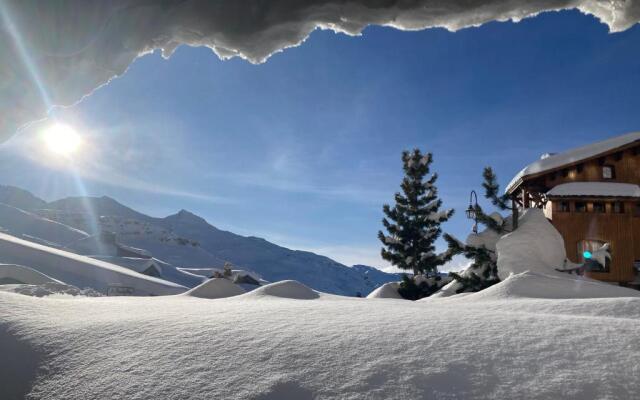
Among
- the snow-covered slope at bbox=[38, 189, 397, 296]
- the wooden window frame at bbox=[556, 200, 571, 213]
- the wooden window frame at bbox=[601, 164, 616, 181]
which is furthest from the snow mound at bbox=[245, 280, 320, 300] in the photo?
the snow-covered slope at bbox=[38, 189, 397, 296]

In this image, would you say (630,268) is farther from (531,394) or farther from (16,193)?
(16,193)

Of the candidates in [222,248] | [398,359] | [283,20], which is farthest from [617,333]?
[222,248]

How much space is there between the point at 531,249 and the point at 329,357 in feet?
51.2

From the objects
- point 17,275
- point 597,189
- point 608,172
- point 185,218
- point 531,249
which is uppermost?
point 185,218

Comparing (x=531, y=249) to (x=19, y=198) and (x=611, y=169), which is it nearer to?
(x=611, y=169)

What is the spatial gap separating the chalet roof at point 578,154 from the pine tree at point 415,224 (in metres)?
6.76

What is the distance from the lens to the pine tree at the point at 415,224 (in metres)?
27.7

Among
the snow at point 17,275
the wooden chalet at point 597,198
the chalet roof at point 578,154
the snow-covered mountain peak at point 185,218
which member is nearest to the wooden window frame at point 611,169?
the wooden chalet at point 597,198

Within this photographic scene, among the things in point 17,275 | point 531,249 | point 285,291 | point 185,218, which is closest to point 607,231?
point 531,249

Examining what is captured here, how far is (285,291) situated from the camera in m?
13.7

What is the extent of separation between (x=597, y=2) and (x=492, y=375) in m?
5.25

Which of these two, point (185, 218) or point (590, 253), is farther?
point (185, 218)

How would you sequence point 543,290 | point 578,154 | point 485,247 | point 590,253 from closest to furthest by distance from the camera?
1. point 543,290
2. point 485,247
3. point 590,253
4. point 578,154

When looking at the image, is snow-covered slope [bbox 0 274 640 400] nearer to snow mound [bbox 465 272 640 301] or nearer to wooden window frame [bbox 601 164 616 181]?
snow mound [bbox 465 272 640 301]
